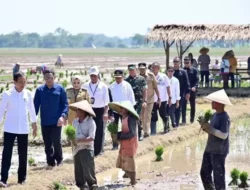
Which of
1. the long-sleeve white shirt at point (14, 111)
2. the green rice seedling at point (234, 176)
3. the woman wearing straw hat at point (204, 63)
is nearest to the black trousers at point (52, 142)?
the long-sleeve white shirt at point (14, 111)

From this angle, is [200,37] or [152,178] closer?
[152,178]

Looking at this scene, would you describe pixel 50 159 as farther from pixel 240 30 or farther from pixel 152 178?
pixel 240 30

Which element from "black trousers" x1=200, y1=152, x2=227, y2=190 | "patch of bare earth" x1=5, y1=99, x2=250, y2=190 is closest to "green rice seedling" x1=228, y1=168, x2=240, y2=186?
"black trousers" x1=200, y1=152, x2=227, y2=190

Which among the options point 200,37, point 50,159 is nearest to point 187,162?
point 50,159

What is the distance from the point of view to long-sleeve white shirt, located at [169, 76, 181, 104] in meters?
17.0

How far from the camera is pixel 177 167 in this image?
44.6 ft

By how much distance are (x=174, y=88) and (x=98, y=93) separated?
4028mm

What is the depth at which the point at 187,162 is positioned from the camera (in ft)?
46.4

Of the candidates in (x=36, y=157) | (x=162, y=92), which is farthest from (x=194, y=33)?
(x=36, y=157)

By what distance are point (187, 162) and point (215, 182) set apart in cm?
382

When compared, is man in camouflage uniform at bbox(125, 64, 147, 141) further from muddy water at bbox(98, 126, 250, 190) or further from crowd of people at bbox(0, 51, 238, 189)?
muddy water at bbox(98, 126, 250, 190)

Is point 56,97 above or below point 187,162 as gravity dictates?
above

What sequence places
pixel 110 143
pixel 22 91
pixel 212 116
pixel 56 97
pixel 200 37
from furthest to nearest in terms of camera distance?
1. pixel 200 37
2. pixel 110 143
3. pixel 56 97
4. pixel 22 91
5. pixel 212 116

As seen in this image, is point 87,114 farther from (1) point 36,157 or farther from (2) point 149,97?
(2) point 149,97
